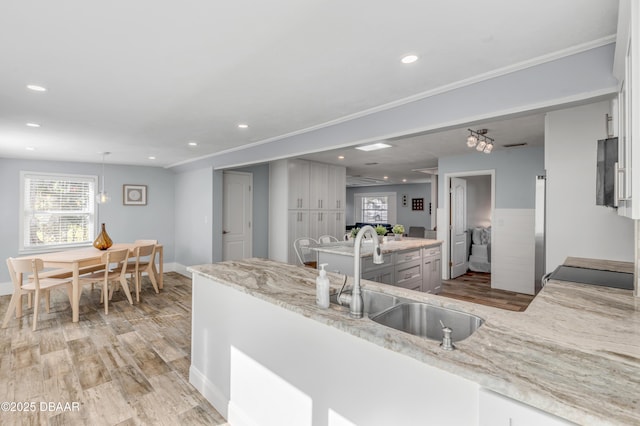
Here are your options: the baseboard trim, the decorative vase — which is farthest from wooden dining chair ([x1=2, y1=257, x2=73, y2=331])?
the baseboard trim

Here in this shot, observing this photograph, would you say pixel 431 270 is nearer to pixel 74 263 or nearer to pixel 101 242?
pixel 74 263

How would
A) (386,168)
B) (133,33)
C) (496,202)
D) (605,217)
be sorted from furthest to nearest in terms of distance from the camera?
(386,168) → (496,202) → (605,217) → (133,33)

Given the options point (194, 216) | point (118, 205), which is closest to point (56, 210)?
point (118, 205)

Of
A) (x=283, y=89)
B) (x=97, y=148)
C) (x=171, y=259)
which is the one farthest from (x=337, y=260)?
(x=171, y=259)

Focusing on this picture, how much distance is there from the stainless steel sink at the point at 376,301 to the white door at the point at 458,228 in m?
4.87

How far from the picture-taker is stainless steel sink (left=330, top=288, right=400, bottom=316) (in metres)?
1.71

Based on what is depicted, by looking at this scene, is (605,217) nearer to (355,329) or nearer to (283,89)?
(355,329)

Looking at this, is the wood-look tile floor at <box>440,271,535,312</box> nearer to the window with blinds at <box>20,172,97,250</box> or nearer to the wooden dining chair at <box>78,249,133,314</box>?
the wooden dining chair at <box>78,249,133,314</box>

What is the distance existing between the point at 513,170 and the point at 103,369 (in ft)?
19.9

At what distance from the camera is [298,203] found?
6227 mm

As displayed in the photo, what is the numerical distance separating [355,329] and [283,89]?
191 centimetres

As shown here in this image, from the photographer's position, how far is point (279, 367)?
1.73 meters

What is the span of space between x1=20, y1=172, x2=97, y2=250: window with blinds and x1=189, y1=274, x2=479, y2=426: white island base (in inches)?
195

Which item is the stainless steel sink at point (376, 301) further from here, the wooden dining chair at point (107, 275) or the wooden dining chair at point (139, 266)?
the wooden dining chair at point (139, 266)
